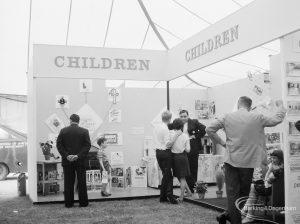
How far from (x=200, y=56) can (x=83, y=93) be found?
3042mm

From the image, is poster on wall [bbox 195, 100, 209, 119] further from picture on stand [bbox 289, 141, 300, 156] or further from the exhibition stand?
picture on stand [bbox 289, 141, 300, 156]

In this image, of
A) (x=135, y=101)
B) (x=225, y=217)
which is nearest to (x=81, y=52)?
(x=135, y=101)

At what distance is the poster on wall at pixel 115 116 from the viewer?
356 inches

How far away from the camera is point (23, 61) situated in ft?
33.7

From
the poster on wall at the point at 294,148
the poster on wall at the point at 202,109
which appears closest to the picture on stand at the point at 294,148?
the poster on wall at the point at 294,148

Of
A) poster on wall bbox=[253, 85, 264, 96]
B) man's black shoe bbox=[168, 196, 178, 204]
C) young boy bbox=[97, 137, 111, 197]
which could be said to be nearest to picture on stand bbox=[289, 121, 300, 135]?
man's black shoe bbox=[168, 196, 178, 204]

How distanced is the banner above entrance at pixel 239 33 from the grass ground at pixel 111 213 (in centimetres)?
195

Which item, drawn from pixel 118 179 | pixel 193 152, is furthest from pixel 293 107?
pixel 118 179

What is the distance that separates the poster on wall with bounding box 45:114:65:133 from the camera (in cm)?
848

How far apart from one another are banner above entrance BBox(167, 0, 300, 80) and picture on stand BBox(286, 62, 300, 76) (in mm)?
298

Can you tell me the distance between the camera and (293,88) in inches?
177

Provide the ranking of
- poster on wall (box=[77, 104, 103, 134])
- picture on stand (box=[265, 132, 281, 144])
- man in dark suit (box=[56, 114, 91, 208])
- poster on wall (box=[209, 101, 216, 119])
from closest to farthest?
man in dark suit (box=[56, 114, 91, 208]), picture on stand (box=[265, 132, 281, 144]), poster on wall (box=[77, 104, 103, 134]), poster on wall (box=[209, 101, 216, 119])

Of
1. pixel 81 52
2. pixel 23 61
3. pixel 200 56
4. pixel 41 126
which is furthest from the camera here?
pixel 23 61

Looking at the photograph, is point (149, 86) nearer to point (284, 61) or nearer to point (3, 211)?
point (3, 211)
